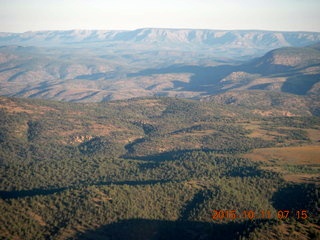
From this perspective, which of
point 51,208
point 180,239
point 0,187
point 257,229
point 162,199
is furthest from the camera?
point 0,187

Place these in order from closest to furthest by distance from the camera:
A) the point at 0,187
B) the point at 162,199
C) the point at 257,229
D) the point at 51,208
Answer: the point at 257,229
the point at 51,208
the point at 162,199
the point at 0,187

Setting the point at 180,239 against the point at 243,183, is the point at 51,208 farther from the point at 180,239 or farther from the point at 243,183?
the point at 243,183

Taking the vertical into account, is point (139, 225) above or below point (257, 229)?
below

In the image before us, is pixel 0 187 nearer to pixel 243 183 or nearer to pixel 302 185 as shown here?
pixel 243 183

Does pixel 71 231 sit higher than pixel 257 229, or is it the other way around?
pixel 257 229

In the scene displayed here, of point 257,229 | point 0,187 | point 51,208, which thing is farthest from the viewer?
point 0,187

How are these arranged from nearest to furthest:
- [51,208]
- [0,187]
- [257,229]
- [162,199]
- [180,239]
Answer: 1. [257,229]
2. [180,239]
3. [51,208]
4. [162,199]
5. [0,187]

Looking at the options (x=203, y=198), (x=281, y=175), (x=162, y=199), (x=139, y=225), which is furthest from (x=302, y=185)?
(x=139, y=225)

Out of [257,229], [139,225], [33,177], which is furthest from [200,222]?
[33,177]

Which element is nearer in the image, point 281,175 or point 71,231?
point 71,231
